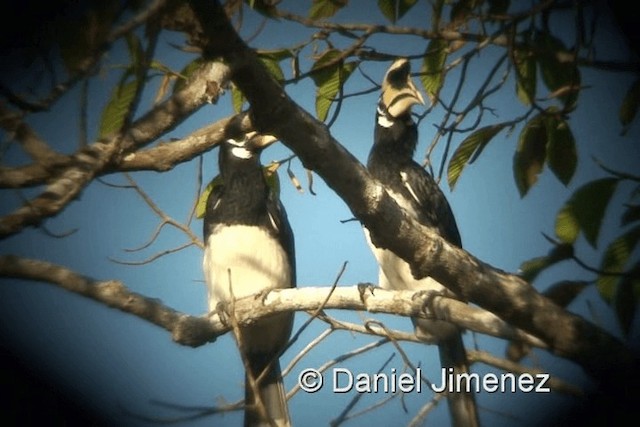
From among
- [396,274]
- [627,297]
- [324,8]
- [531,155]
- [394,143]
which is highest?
[394,143]

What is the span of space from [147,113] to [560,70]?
2.43 feet

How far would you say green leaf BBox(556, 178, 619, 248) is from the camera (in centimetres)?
119

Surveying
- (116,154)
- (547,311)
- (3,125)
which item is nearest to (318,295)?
(547,311)

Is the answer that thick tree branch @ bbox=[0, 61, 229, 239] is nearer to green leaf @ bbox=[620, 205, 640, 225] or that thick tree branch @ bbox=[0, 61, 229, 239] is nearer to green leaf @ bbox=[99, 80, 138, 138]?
green leaf @ bbox=[99, 80, 138, 138]

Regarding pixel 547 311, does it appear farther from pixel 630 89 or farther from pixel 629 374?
pixel 630 89

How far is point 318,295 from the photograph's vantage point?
154 cm

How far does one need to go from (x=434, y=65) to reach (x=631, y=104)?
0.37 m

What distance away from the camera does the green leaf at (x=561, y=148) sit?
1.33m

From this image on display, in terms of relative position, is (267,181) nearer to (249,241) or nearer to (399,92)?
(249,241)

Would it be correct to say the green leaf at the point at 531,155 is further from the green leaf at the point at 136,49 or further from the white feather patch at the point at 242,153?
the white feather patch at the point at 242,153

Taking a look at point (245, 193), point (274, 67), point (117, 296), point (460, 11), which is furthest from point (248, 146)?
point (460, 11)

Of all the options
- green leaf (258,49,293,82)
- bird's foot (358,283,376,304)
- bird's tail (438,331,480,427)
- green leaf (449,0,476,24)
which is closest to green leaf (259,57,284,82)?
green leaf (258,49,293,82)

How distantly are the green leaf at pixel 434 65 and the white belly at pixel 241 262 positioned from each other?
74cm

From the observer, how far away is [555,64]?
4.52 ft
